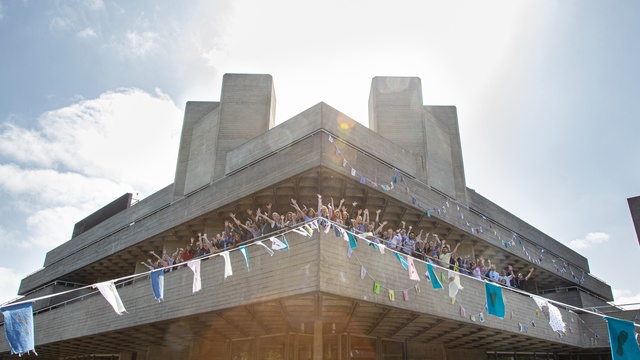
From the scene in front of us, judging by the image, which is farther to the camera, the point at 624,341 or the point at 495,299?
the point at 495,299

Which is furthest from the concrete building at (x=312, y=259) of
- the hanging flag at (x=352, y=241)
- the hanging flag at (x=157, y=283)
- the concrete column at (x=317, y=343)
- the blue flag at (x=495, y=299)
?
the hanging flag at (x=157, y=283)

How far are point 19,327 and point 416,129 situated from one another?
17.7m

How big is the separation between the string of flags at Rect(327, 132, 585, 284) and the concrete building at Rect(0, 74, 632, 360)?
0.09m

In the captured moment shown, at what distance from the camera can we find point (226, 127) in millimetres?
21078

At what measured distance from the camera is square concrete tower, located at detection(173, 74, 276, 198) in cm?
2069

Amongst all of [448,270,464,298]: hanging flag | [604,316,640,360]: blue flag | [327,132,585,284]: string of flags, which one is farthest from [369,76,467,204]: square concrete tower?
[604,316,640,360]: blue flag

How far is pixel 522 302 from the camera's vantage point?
17781 millimetres

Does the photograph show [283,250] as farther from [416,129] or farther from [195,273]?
[416,129]

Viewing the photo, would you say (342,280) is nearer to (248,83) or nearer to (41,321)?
(248,83)

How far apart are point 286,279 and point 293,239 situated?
1.08m

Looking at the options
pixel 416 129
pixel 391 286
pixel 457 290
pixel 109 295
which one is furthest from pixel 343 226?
pixel 416 129

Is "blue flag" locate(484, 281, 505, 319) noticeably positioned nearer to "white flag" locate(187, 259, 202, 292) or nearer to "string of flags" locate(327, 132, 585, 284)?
"string of flags" locate(327, 132, 585, 284)

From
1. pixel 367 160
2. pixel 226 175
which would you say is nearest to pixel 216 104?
pixel 226 175

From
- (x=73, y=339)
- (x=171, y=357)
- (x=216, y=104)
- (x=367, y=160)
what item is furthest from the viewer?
(x=216, y=104)
